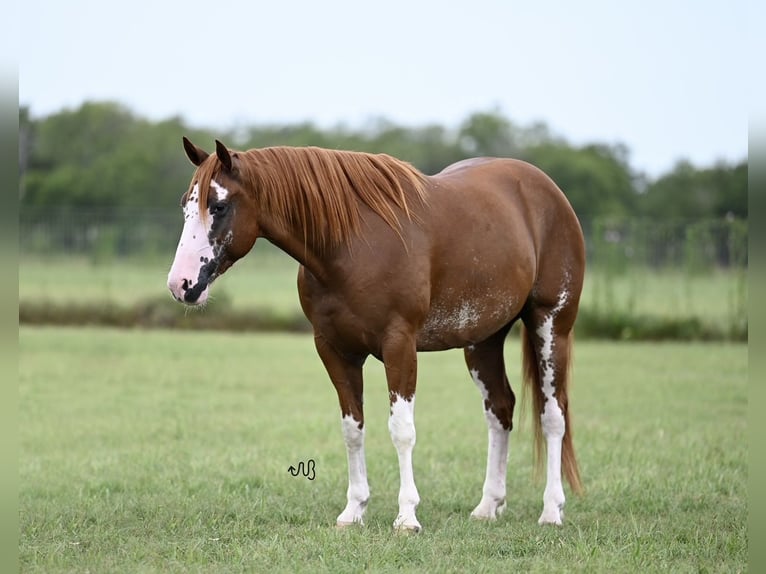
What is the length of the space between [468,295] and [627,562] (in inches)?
69.2

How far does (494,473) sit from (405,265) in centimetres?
163

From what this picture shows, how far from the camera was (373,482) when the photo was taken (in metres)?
7.05

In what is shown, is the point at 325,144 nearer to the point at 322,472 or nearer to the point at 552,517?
the point at 322,472

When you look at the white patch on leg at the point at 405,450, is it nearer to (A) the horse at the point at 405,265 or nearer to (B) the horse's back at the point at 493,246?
(A) the horse at the point at 405,265

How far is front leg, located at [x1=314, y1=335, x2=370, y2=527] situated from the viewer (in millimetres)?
5590

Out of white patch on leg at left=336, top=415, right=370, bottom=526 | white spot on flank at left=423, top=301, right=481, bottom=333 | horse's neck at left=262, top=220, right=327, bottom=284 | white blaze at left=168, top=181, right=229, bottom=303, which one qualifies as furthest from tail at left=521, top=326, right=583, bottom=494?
white blaze at left=168, top=181, right=229, bottom=303

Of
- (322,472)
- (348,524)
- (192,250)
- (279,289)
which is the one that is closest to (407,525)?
(348,524)

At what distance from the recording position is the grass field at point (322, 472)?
4.95 m

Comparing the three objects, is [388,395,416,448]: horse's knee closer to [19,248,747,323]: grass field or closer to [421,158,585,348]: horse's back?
[421,158,585,348]: horse's back

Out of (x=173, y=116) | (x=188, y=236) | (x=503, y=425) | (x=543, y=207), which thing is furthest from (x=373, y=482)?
(x=173, y=116)

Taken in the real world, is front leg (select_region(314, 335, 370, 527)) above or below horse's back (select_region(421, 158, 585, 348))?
below

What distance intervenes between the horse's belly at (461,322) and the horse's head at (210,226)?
122 cm

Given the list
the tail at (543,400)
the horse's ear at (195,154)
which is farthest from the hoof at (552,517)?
the horse's ear at (195,154)

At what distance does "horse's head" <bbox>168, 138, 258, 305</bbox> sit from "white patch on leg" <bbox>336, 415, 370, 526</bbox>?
126 centimetres
